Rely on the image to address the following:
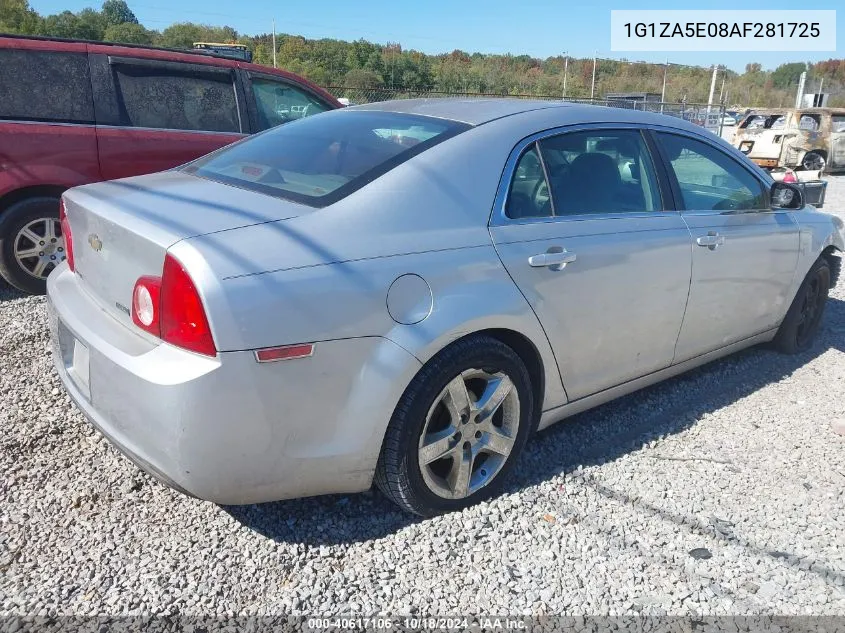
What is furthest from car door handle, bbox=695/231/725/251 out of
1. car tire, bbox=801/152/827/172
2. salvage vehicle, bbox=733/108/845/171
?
car tire, bbox=801/152/827/172

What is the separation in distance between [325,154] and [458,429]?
4.10ft

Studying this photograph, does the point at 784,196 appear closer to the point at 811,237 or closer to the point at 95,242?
the point at 811,237

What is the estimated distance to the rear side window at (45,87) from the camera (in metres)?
4.94

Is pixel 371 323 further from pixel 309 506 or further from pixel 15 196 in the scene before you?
pixel 15 196

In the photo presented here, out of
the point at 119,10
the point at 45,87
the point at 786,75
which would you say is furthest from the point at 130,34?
the point at 786,75

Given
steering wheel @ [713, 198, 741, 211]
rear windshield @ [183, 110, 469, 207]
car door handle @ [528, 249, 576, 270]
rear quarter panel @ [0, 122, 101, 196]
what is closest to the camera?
rear windshield @ [183, 110, 469, 207]

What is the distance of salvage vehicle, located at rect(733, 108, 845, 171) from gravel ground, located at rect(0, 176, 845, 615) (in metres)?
15.6

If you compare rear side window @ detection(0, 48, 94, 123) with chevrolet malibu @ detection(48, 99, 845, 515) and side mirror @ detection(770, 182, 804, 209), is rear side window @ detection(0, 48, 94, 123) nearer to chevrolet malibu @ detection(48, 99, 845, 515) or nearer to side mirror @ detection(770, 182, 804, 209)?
chevrolet malibu @ detection(48, 99, 845, 515)

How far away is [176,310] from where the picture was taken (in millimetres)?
2105

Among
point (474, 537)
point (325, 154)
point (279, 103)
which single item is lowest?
point (474, 537)

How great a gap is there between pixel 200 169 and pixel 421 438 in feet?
5.30

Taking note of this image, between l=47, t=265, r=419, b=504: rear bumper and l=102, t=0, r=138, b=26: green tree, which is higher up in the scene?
l=102, t=0, r=138, b=26: green tree

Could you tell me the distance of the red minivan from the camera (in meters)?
4.93

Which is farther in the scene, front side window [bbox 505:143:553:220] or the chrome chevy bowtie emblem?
front side window [bbox 505:143:553:220]
